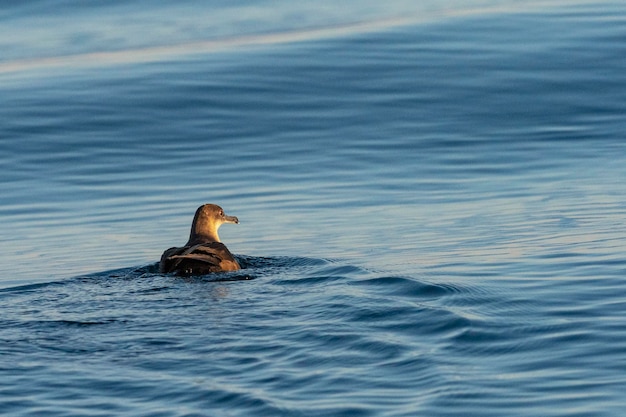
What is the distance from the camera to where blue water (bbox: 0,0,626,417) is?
752 centimetres

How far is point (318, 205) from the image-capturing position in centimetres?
1482

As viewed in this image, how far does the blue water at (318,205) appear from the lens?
24.7 ft

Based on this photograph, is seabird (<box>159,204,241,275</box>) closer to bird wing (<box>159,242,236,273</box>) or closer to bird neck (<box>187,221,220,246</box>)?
bird wing (<box>159,242,236,273</box>)

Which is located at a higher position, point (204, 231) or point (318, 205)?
point (318, 205)

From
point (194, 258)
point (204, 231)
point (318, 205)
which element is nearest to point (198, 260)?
point (194, 258)

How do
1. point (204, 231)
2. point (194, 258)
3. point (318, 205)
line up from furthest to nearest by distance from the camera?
point (318, 205)
point (204, 231)
point (194, 258)

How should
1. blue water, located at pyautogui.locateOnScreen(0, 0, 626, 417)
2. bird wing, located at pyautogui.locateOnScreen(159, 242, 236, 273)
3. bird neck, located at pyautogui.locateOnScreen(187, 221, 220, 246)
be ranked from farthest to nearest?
bird neck, located at pyautogui.locateOnScreen(187, 221, 220, 246) → bird wing, located at pyautogui.locateOnScreen(159, 242, 236, 273) → blue water, located at pyautogui.locateOnScreen(0, 0, 626, 417)

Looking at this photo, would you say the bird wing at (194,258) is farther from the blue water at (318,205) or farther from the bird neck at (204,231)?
the bird neck at (204,231)

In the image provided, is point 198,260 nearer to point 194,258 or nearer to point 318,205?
point 194,258

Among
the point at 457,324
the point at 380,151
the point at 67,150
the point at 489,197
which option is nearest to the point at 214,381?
the point at 457,324

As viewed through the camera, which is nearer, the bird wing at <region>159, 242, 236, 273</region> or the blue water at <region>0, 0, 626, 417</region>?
the blue water at <region>0, 0, 626, 417</region>

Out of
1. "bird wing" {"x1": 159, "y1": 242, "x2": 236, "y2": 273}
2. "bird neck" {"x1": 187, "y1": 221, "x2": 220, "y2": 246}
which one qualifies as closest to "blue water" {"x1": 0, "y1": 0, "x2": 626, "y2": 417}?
"bird wing" {"x1": 159, "y1": 242, "x2": 236, "y2": 273}

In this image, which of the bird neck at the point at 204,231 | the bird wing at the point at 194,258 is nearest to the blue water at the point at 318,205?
the bird wing at the point at 194,258

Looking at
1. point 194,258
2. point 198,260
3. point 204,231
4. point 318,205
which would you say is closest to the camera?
point 194,258
